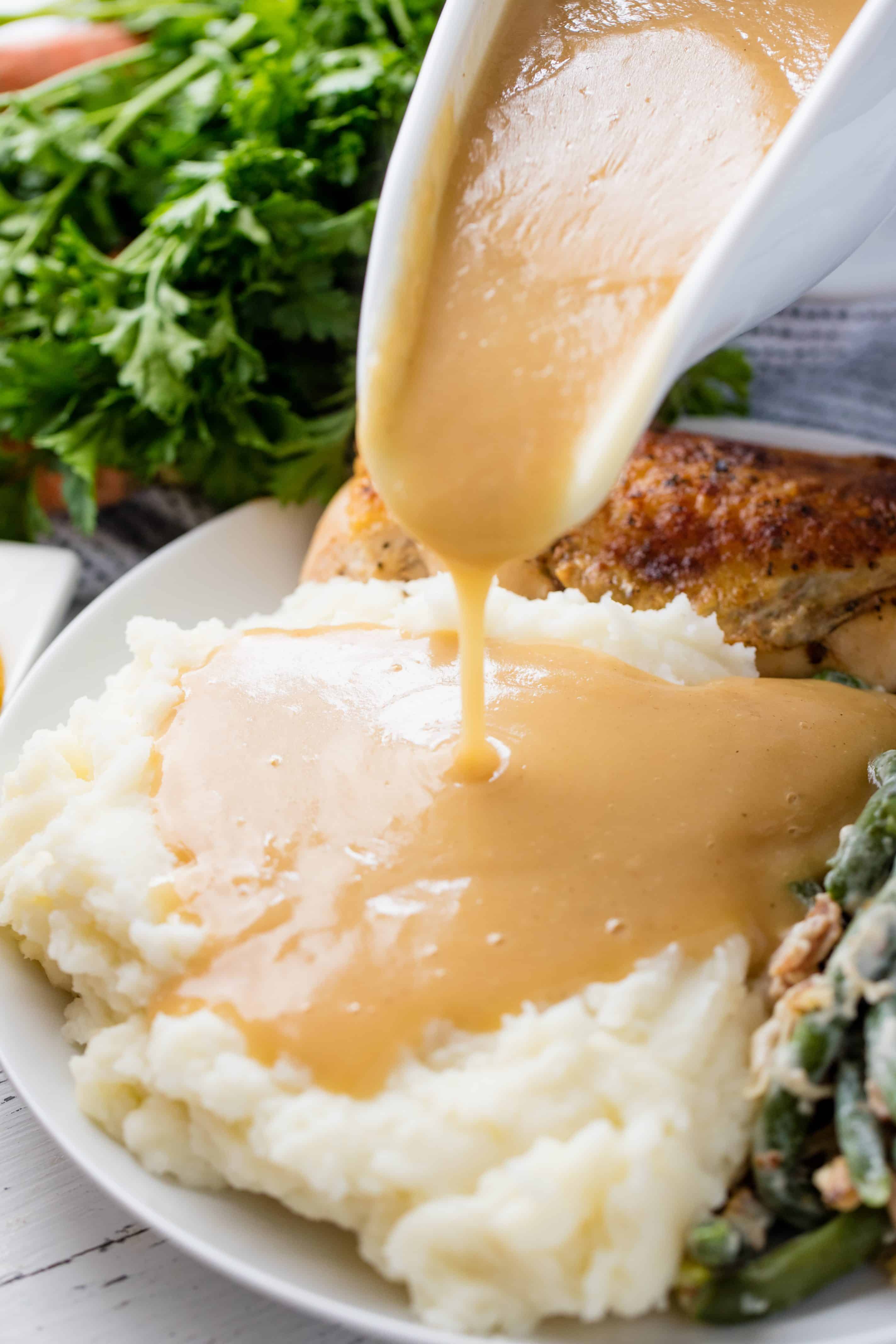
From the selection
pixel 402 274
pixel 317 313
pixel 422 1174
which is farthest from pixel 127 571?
pixel 422 1174

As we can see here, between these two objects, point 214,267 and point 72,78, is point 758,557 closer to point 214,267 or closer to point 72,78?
point 214,267

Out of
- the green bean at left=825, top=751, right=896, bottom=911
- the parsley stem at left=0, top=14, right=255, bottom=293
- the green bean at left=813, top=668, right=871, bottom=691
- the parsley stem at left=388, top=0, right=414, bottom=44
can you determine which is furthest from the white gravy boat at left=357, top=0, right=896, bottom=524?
the parsley stem at left=0, top=14, right=255, bottom=293

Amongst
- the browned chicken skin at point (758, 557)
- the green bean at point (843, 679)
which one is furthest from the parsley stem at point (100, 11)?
the green bean at point (843, 679)

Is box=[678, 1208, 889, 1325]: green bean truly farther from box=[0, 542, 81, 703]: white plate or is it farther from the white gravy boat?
box=[0, 542, 81, 703]: white plate

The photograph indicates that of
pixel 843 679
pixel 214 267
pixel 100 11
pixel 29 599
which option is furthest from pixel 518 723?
pixel 100 11

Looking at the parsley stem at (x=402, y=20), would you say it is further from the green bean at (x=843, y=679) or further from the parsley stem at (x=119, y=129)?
the green bean at (x=843, y=679)

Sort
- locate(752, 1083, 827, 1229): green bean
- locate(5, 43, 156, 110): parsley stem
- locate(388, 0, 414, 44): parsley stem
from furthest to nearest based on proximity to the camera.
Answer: locate(5, 43, 156, 110): parsley stem < locate(388, 0, 414, 44): parsley stem < locate(752, 1083, 827, 1229): green bean
